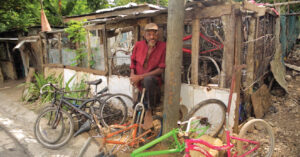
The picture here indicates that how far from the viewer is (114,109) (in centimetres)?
503

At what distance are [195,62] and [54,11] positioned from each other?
12.9m

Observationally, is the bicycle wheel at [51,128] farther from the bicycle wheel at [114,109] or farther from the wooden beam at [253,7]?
the wooden beam at [253,7]

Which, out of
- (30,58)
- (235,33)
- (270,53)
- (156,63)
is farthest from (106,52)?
(30,58)

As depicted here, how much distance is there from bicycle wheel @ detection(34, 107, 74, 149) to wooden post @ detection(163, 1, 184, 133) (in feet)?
7.35

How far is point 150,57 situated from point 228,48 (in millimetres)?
1557

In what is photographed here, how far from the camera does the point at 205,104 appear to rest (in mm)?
3793

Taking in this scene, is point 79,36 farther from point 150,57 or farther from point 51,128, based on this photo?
point 150,57

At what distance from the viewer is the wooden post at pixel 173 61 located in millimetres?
3145

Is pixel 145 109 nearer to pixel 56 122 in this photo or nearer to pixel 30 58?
pixel 56 122

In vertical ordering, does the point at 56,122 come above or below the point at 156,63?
below

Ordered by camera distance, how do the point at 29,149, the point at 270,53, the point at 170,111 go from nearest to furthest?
the point at 170,111 < the point at 29,149 < the point at 270,53

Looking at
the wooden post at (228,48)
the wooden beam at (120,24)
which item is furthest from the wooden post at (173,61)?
the wooden beam at (120,24)

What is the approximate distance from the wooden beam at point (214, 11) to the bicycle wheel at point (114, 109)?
9.29 feet

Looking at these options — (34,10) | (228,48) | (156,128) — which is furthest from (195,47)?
(34,10)
